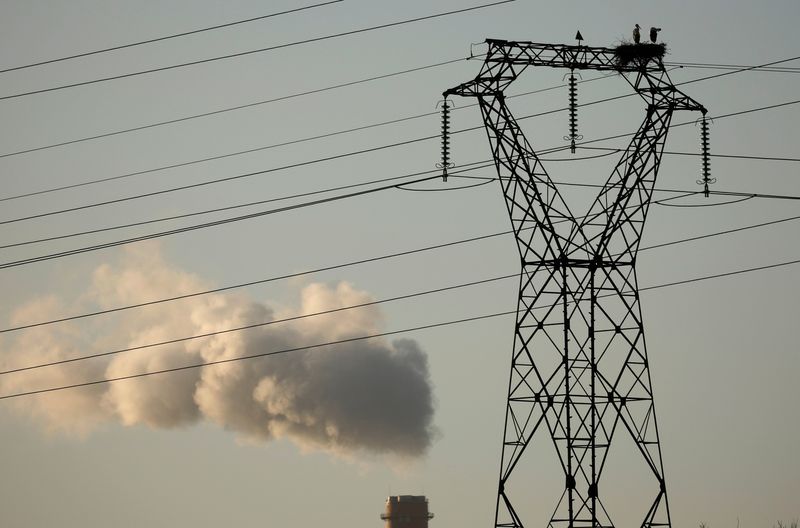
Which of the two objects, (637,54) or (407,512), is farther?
(407,512)

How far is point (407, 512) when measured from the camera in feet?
490

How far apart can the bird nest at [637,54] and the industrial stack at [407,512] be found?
348 ft

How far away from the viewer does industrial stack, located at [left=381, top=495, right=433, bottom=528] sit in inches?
5866

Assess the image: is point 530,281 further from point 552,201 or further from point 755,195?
point 755,195

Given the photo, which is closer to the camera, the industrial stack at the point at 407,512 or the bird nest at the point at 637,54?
the bird nest at the point at 637,54

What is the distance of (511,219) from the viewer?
148 ft

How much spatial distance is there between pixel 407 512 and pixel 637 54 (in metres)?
107

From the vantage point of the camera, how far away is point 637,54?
4716 cm

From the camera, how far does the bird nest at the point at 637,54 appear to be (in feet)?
154

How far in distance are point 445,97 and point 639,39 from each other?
6.47 m

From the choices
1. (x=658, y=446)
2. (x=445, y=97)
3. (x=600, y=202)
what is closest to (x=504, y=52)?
(x=445, y=97)

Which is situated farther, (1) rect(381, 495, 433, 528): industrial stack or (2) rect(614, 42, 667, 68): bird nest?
(1) rect(381, 495, 433, 528): industrial stack

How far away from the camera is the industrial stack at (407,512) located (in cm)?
14900

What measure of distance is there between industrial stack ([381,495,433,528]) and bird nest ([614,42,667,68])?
106 metres
